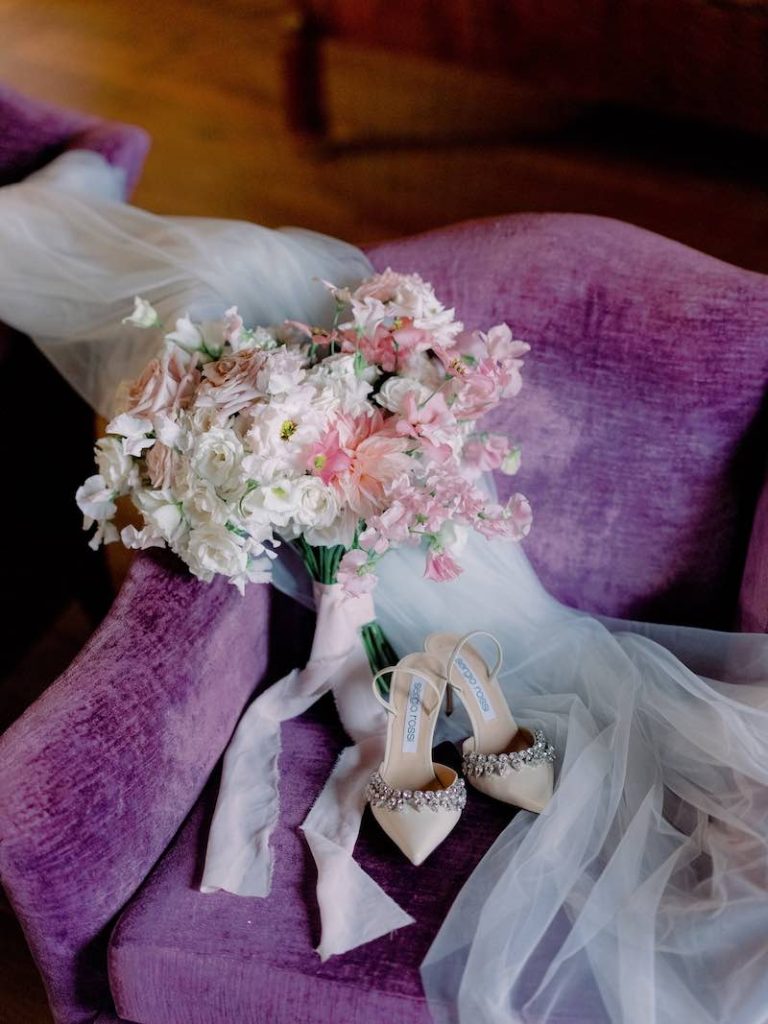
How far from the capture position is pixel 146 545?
116cm

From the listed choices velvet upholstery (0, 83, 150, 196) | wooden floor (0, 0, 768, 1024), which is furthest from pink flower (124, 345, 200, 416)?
wooden floor (0, 0, 768, 1024)

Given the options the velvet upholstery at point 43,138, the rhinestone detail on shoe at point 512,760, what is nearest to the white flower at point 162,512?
the rhinestone detail on shoe at point 512,760

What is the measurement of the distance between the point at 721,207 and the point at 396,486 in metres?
2.15

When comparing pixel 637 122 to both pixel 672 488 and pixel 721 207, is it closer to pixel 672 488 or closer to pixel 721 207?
pixel 721 207

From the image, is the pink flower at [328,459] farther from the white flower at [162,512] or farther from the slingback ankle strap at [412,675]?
the slingback ankle strap at [412,675]

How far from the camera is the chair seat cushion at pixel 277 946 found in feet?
3.29

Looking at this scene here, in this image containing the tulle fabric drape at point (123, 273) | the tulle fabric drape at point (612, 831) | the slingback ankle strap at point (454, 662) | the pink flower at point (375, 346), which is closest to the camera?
the tulle fabric drape at point (612, 831)

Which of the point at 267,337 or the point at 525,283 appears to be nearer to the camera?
the point at 267,337

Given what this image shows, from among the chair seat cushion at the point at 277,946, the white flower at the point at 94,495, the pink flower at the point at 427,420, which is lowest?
the chair seat cushion at the point at 277,946

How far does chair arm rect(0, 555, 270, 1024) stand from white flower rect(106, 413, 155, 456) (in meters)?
0.20

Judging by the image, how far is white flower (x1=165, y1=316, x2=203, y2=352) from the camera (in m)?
1.19

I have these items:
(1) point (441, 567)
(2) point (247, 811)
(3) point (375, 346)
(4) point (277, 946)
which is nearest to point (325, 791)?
(2) point (247, 811)

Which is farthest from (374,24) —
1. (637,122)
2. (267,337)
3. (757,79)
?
(267,337)

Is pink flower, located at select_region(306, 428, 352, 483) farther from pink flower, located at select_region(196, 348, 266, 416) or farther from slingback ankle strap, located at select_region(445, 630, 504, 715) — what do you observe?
slingback ankle strap, located at select_region(445, 630, 504, 715)
